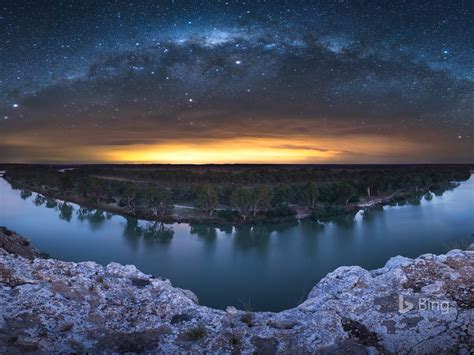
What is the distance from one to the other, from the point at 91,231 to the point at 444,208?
54.2m

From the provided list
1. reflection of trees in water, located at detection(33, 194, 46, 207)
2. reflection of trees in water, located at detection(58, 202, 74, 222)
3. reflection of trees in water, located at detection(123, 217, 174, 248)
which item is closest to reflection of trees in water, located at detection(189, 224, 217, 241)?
reflection of trees in water, located at detection(123, 217, 174, 248)

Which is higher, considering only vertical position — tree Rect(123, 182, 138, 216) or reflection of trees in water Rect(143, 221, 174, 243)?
tree Rect(123, 182, 138, 216)

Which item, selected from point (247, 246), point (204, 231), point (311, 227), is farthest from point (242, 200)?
point (247, 246)

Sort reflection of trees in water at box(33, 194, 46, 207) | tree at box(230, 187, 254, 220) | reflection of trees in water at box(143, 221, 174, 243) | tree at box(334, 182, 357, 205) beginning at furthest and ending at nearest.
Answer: reflection of trees in water at box(33, 194, 46, 207), tree at box(334, 182, 357, 205), tree at box(230, 187, 254, 220), reflection of trees in water at box(143, 221, 174, 243)

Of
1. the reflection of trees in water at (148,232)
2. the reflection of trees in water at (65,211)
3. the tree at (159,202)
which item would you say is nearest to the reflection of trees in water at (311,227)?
the reflection of trees in water at (148,232)

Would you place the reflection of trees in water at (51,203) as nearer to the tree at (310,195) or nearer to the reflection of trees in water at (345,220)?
the tree at (310,195)

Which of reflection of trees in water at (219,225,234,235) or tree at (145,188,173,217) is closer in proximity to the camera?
reflection of trees in water at (219,225,234,235)

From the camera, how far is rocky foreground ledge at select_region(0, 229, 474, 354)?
758 centimetres

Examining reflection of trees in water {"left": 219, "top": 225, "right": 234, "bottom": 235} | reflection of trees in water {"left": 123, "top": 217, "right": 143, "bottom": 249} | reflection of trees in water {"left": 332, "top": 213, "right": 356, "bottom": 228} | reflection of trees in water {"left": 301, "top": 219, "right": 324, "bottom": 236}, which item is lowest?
reflection of trees in water {"left": 123, "top": 217, "right": 143, "bottom": 249}

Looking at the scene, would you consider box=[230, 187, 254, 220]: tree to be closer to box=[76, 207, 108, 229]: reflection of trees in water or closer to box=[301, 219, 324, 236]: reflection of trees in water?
box=[301, 219, 324, 236]: reflection of trees in water

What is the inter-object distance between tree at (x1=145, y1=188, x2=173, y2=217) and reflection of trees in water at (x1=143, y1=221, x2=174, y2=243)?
298 centimetres

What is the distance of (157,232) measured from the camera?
40750mm

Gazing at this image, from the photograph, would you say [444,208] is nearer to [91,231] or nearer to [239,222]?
[239,222]

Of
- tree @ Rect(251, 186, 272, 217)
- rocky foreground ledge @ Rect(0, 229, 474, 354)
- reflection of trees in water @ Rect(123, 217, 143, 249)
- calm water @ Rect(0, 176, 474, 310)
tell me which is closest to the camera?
rocky foreground ledge @ Rect(0, 229, 474, 354)
